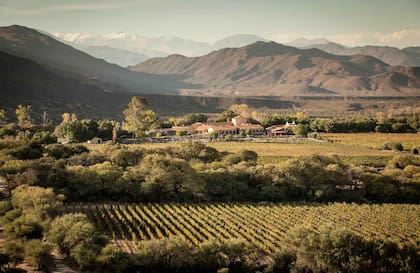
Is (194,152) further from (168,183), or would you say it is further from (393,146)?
(393,146)

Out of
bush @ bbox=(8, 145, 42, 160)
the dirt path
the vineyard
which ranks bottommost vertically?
the dirt path

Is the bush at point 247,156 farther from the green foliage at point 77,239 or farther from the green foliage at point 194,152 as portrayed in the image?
the green foliage at point 77,239

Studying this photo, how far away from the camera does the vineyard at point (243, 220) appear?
32.2 m

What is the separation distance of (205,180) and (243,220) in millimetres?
9185

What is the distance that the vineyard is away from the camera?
32.2 meters

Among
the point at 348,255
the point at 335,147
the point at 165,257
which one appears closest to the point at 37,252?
the point at 165,257

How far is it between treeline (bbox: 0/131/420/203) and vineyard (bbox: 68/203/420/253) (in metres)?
2.15

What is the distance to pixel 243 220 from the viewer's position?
1423 inches

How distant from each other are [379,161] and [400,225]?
2762 centimetres

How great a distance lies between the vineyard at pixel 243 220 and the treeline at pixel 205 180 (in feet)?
7.04

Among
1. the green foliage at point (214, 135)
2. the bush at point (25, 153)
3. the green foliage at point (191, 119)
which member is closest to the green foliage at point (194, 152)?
the bush at point (25, 153)

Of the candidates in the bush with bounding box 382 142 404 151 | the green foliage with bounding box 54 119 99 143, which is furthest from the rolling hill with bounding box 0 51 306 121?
the bush with bounding box 382 142 404 151

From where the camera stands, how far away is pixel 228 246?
27.2 meters

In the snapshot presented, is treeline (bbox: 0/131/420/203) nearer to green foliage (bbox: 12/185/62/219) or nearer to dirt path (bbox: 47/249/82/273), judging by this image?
green foliage (bbox: 12/185/62/219)
